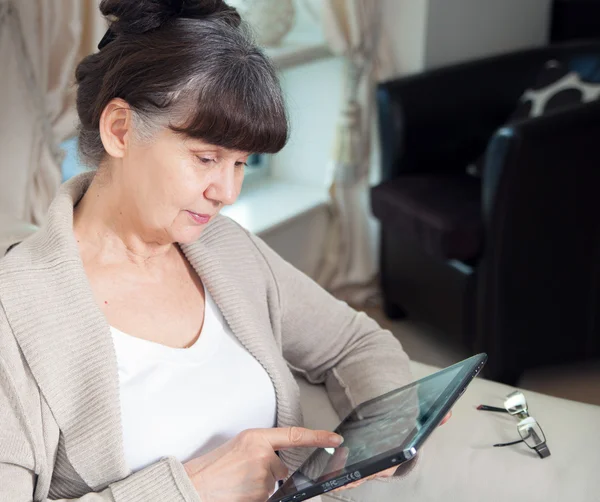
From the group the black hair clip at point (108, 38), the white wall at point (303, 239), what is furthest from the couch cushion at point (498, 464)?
the white wall at point (303, 239)

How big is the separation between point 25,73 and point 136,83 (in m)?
0.83

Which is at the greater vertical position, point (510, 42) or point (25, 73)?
point (25, 73)

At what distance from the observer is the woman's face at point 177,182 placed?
1111 mm

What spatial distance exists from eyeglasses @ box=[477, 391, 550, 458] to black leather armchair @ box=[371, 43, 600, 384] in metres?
1.05

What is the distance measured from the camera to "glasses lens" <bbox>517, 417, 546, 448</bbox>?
1294mm

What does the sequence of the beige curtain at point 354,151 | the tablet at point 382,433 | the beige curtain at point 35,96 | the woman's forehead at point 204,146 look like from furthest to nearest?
the beige curtain at point 354,151 < the beige curtain at point 35,96 < the woman's forehead at point 204,146 < the tablet at point 382,433

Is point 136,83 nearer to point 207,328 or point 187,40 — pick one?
point 187,40

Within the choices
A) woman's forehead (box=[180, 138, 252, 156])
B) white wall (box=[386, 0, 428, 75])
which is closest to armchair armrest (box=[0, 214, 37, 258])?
woman's forehead (box=[180, 138, 252, 156])

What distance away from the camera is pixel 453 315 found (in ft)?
8.60

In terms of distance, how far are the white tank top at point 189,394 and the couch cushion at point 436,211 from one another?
4.19 ft

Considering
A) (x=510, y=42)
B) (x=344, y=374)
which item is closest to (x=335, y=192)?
(x=510, y=42)

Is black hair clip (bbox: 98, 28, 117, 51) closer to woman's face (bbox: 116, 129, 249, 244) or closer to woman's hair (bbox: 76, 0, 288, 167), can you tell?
woman's hair (bbox: 76, 0, 288, 167)

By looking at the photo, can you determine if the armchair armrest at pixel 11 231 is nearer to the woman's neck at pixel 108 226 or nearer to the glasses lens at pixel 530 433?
the woman's neck at pixel 108 226

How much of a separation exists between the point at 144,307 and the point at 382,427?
0.37 meters
